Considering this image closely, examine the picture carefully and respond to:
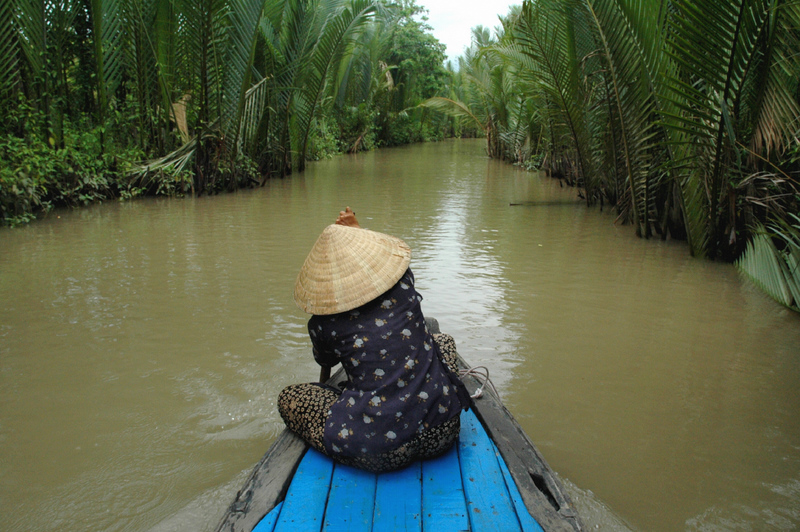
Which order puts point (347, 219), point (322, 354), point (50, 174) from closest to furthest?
point (322, 354) < point (347, 219) < point (50, 174)

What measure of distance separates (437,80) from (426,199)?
2003 centimetres

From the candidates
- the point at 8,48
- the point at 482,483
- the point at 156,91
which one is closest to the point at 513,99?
the point at 156,91

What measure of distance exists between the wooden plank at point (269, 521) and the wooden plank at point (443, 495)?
1.51 ft

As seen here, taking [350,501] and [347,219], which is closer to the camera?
[350,501]

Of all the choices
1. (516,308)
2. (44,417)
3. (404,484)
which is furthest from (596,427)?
(44,417)

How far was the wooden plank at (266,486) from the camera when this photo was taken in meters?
1.85

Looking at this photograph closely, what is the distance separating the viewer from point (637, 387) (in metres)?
3.40

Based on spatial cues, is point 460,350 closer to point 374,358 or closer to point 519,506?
point 374,358

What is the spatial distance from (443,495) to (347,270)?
83cm

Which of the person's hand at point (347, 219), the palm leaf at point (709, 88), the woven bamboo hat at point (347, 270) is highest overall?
the palm leaf at point (709, 88)

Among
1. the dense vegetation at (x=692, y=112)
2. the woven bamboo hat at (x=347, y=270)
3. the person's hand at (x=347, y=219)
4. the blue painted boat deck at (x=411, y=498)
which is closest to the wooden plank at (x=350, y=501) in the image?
the blue painted boat deck at (x=411, y=498)

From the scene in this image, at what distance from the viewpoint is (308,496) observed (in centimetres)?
201

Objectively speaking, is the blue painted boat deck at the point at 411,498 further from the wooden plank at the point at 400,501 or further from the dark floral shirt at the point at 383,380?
the dark floral shirt at the point at 383,380

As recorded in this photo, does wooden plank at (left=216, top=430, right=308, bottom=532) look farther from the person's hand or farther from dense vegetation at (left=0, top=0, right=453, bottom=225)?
dense vegetation at (left=0, top=0, right=453, bottom=225)
